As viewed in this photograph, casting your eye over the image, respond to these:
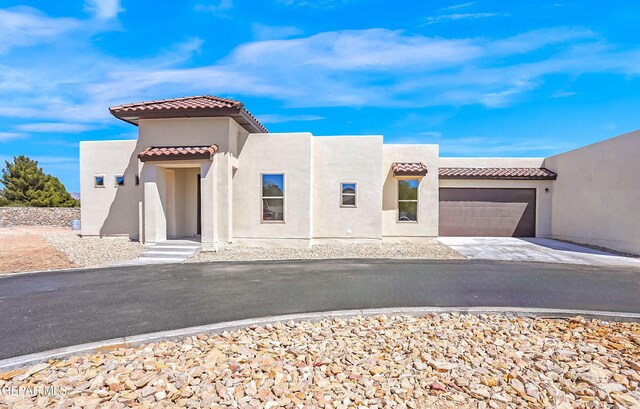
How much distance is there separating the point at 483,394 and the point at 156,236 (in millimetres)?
11801

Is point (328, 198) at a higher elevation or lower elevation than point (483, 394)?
higher

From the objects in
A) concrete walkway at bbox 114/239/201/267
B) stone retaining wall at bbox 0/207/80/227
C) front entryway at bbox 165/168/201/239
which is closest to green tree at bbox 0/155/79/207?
stone retaining wall at bbox 0/207/80/227

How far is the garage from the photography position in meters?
16.2

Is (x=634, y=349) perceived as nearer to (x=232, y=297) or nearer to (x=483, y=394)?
(x=483, y=394)

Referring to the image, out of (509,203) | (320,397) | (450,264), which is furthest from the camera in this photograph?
(509,203)

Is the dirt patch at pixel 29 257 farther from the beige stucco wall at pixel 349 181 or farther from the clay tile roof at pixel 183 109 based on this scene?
the beige stucco wall at pixel 349 181

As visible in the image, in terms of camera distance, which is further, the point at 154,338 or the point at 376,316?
the point at 376,316

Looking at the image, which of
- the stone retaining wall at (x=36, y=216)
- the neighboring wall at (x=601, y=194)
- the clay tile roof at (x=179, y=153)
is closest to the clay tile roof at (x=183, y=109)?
the clay tile roof at (x=179, y=153)

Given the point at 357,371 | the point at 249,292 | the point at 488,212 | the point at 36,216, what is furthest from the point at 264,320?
the point at 36,216

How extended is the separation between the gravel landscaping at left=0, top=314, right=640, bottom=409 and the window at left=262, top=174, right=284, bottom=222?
26.7ft

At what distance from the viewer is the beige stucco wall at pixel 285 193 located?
12.6 metres

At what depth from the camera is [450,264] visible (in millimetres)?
9750

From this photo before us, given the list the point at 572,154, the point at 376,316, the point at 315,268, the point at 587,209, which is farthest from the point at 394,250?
the point at 572,154

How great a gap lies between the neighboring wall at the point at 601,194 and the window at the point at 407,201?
23.8 feet
